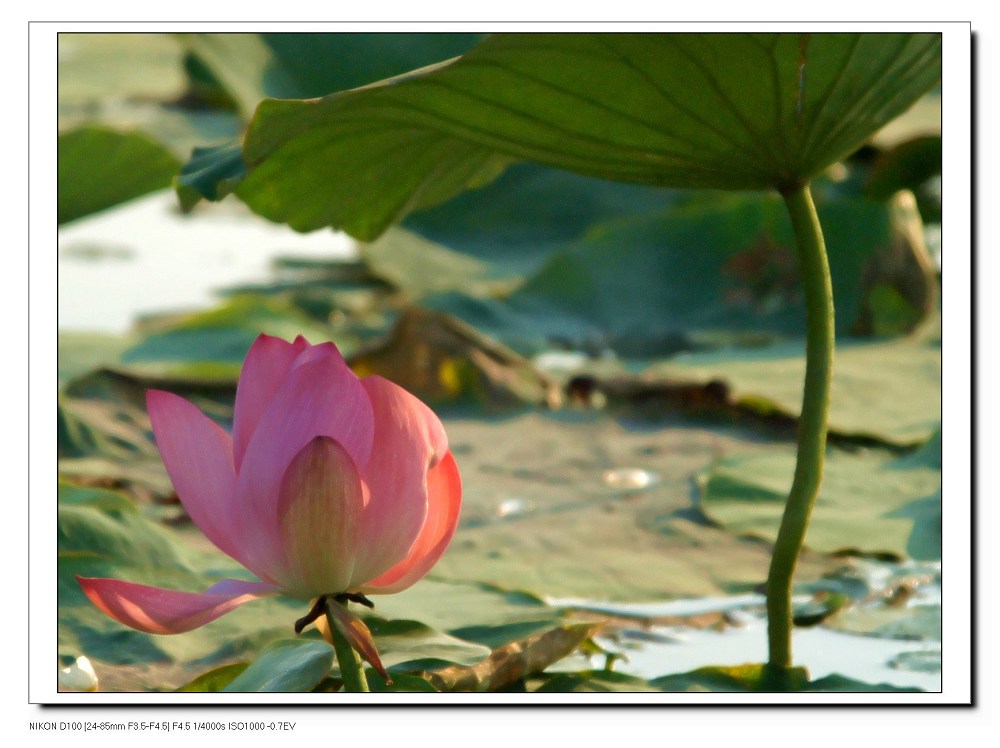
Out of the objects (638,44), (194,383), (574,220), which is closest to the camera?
(638,44)

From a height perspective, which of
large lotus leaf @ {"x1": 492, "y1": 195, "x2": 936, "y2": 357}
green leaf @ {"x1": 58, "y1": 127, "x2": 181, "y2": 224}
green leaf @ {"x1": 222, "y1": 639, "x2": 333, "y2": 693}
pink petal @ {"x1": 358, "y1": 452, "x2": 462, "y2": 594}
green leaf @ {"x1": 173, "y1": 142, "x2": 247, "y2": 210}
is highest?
large lotus leaf @ {"x1": 492, "y1": 195, "x2": 936, "y2": 357}

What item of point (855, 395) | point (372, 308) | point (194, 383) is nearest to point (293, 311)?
point (372, 308)

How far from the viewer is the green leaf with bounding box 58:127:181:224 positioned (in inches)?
44.4

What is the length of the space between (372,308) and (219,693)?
1.42 metres

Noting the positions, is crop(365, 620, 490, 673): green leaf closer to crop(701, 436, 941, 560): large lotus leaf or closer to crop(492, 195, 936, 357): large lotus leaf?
crop(701, 436, 941, 560): large lotus leaf

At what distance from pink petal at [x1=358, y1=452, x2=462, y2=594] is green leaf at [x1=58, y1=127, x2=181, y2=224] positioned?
0.69m

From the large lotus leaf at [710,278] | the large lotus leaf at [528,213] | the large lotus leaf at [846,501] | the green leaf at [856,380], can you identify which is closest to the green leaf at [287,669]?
the large lotus leaf at [846,501]

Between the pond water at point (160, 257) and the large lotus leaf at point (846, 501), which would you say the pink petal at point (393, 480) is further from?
the pond water at point (160, 257)

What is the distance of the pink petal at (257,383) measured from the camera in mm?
563

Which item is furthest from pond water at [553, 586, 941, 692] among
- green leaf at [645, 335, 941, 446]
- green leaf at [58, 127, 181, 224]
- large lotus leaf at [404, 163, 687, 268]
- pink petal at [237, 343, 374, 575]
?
large lotus leaf at [404, 163, 687, 268]

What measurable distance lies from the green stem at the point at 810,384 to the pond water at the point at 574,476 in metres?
0.12

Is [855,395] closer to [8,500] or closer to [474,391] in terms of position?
[474,391]
